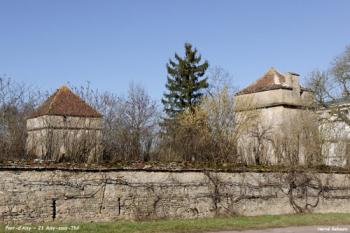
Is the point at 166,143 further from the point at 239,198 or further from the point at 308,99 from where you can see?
the point at 308,99

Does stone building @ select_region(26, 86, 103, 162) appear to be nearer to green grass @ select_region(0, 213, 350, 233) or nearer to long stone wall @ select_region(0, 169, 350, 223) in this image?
long stone wall @ select_region(0, 169, 350, 223)

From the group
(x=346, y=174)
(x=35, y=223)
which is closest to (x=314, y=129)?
(x=346, y=174)

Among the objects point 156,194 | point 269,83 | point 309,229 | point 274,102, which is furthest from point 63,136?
point 269,83

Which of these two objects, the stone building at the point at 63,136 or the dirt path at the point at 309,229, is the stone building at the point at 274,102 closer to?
the stone building at the point at 63,136

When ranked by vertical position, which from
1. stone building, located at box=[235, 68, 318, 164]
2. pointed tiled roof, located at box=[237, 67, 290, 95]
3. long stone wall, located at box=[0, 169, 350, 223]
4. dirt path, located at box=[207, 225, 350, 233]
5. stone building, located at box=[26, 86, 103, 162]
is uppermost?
pointed tiled roof, located at box=[237, 67, 290, 95]

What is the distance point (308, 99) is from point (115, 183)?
28.1 m

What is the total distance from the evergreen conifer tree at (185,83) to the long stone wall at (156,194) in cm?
2982

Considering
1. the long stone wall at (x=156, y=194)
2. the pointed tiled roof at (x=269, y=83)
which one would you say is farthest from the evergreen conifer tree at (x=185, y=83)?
the long stone wall at (x=156, y=194)

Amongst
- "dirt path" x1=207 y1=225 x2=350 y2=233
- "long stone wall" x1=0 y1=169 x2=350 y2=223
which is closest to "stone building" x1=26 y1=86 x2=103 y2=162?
"long stone wall" x1=0 y1=169 x2=350 y2=223

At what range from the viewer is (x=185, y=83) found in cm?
5422

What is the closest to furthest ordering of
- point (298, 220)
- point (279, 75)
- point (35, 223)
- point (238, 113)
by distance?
1. point (35, 223)
2. point (298, 220)
3. point (238, 113)
4. point (279, 75)

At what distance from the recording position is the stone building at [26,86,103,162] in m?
19.3

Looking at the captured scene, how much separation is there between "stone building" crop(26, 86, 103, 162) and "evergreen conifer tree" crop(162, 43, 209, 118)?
32326 millimetres

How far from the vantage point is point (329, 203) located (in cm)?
2467
